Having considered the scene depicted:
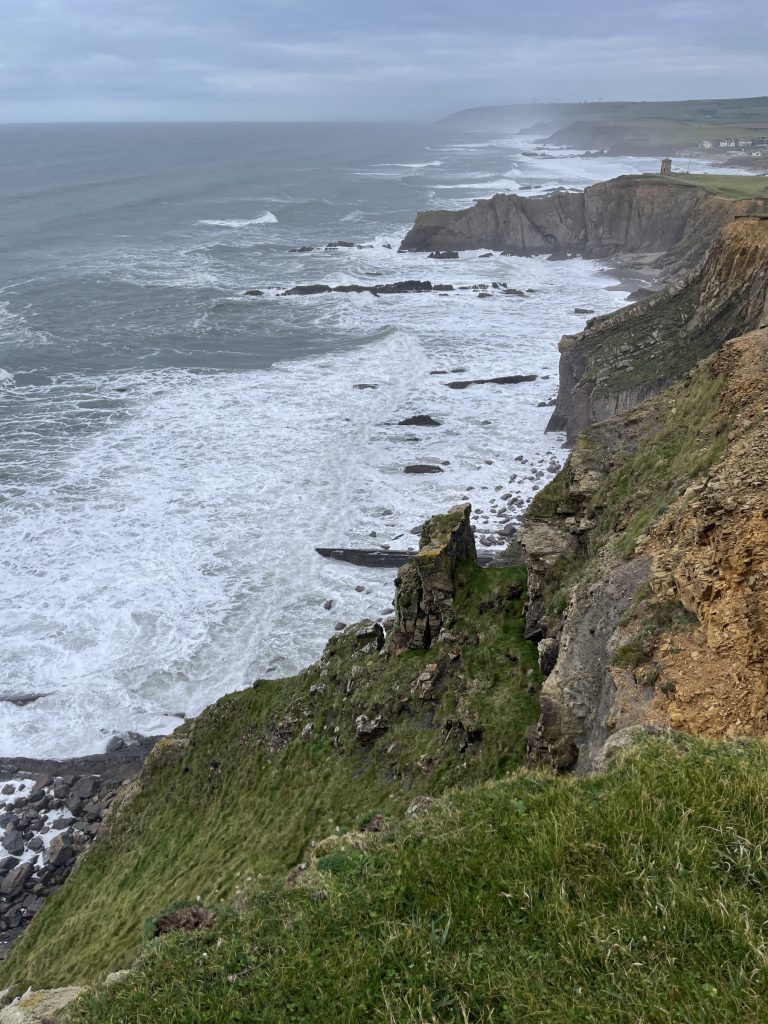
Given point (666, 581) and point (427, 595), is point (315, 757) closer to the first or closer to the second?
point (427, 595)

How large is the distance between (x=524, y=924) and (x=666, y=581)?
264 inches

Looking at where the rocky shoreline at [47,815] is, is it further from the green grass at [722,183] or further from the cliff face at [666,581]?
the green grass at [722,183]

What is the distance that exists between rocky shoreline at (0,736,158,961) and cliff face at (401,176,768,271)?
66998 millimetres

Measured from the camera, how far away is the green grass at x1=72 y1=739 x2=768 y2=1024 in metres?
4.84

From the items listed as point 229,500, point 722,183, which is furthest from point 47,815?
point 722,183

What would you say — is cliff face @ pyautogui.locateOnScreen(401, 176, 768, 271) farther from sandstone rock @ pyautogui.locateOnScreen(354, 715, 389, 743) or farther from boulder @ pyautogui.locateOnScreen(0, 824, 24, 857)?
boulder @ pyautogui.locateOnScreen(0, 824, 24, 857)

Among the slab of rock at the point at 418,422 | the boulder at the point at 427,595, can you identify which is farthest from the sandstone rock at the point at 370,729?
the slab of rock at the point at 418,422

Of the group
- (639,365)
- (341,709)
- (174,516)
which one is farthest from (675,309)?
(341,709)

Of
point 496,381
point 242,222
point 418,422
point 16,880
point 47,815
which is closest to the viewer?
point 16,880

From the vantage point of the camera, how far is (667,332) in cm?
3394

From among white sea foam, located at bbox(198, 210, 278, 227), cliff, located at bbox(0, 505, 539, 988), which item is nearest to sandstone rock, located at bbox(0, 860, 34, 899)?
cliff, located at bbox(0, 505, 539, 988)

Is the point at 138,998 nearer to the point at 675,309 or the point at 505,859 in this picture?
the point at 505,859

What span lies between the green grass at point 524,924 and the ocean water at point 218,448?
16875 mm

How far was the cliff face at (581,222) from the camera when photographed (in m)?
75.8
